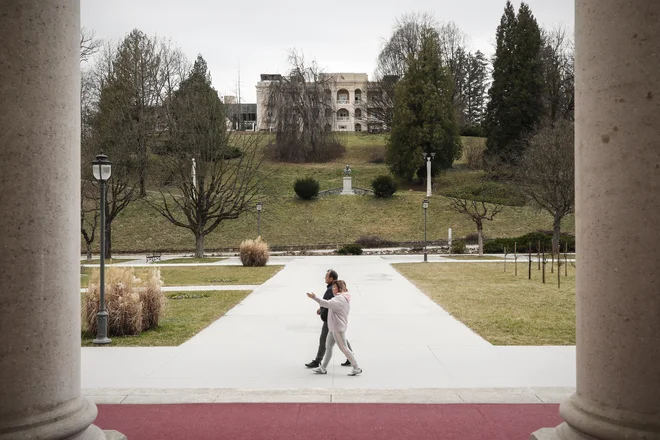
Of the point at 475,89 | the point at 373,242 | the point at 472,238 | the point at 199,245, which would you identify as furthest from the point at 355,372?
the point at 475,89

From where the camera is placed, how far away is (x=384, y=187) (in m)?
54.2

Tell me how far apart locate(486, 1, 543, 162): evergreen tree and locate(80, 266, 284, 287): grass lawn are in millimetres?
38047

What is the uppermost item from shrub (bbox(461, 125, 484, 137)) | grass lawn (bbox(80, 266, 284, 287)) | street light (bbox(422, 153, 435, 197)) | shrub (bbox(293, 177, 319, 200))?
shrub (bbox(461, 125, 484, 137))

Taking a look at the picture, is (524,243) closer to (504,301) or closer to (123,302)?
(504,301)

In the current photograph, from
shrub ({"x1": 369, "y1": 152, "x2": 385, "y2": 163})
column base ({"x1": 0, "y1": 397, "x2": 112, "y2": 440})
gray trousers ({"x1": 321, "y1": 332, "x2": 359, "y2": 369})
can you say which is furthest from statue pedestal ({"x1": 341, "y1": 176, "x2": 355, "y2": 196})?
column base ({"x1": 0, "y1": 397, "x2": 112, "y2": 440})

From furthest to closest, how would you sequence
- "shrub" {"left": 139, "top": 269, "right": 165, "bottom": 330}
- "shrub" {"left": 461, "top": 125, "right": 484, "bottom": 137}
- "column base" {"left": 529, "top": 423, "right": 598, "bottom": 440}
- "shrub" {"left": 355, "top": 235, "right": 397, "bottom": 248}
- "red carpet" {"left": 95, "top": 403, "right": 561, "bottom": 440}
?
"shrub" {"left": 461, "top": 125, "right": 484, "bottom": 137}, "shrub" {"left": 355, "top": 235, "right": 397, "bottom": 248}, "shrub" {"left": 139, "top": 269, "right": 165, "bottom": 330}, "red carpet" {"left": 95, "top": 403, "right": 561, "bottom": 440}, "column base" {"left": 529, "top": 423, "right": 598, "bottom": 440}

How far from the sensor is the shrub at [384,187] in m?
54.1

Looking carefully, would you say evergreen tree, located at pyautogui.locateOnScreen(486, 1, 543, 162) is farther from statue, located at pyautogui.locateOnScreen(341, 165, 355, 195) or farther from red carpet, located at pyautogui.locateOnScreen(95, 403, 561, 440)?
red carpet, located at pyautogui.locateOnScreen(95, 403, 561, 440)

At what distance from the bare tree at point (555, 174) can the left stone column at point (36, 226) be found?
35507mm

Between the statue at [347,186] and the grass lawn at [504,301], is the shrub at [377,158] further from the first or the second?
the grass lawn at [504,301]

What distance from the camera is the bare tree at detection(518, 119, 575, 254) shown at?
124 ft

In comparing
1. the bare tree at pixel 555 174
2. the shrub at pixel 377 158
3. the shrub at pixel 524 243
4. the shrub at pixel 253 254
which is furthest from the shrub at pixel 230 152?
the bare tree at pixel 555 174

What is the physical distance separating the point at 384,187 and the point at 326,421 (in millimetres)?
48433

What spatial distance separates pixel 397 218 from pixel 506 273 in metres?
24.6
